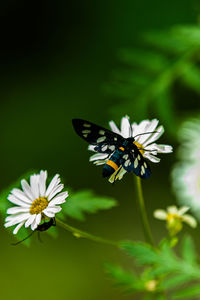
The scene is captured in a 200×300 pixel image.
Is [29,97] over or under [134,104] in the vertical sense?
over

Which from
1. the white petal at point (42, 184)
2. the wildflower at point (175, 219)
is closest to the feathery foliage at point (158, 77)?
the wildflower at point (175, 219)

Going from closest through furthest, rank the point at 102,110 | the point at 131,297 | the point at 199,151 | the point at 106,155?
the point at 106,155 < the point at 199,151 < the point at 131,297 < the point at 102,110

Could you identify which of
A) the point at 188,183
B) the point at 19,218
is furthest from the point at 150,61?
the point at 19,218

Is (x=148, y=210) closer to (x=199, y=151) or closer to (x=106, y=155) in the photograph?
(x=199, y=151)

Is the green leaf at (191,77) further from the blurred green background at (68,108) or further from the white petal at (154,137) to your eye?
the blurred green background at (68,108)

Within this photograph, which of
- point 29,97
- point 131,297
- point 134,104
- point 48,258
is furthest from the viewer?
point 29,97

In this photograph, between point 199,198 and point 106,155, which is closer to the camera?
point 106,155

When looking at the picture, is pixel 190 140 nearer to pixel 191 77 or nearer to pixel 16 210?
pixel 191 77

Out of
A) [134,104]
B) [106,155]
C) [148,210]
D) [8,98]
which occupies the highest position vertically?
[8,98]

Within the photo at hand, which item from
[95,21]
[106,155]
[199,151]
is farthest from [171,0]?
[106,155]
